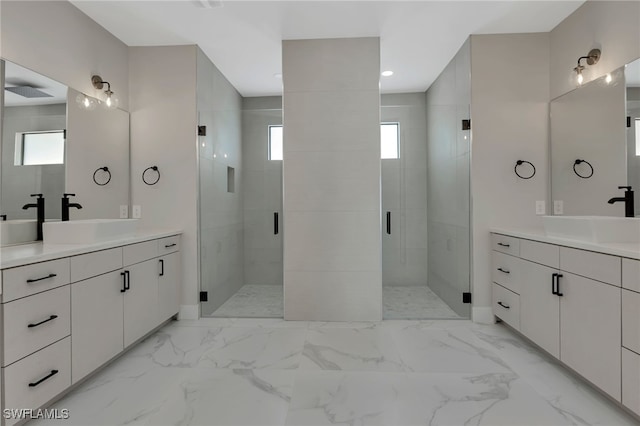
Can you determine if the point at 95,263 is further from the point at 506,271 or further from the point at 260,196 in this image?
the point at 506,271

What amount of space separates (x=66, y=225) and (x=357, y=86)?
96.4 inches

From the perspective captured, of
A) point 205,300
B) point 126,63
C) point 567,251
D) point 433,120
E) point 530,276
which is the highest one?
point 126,63

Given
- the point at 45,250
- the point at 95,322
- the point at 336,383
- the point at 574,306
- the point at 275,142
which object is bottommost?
the point at 336,383

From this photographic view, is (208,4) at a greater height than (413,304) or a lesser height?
greater

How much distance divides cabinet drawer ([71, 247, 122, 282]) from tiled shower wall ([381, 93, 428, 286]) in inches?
89.1

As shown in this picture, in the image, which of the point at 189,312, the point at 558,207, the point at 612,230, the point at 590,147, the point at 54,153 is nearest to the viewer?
the point at 612,230

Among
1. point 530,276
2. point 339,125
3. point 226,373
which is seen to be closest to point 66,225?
point 226,373

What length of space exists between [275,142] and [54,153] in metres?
1.74

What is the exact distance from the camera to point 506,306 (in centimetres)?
265

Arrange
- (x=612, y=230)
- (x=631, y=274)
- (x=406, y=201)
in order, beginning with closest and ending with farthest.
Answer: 1. (x=631, y=274)
2. (x=612, y=230)
3. (x=406, y=201)

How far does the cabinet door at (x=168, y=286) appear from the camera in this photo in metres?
2.67

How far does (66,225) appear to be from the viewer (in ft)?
6.56

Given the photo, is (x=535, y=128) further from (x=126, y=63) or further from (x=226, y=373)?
(x=126, y=63)

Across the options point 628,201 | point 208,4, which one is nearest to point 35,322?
point 208,4
